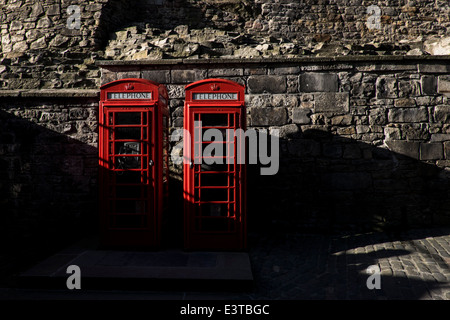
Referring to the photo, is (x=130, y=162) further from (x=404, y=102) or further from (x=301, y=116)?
(x=404, y=102)

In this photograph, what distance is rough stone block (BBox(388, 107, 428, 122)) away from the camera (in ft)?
18.4

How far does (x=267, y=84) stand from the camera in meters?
5.67

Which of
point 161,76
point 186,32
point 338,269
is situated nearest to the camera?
point 338,269

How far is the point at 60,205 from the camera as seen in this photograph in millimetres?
5680

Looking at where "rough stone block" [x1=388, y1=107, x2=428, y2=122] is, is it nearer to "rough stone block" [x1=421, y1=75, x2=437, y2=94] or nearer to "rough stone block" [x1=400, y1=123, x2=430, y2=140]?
"rough stone block" [x1=400, y1=123, x2=430, y2=140]

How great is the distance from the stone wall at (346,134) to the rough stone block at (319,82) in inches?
0.7

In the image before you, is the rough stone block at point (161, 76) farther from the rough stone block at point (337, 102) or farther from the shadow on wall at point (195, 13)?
the shadow on wall at point (195, 13)

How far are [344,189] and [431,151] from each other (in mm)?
1667

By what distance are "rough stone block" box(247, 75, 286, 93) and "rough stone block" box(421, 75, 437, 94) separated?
245cm

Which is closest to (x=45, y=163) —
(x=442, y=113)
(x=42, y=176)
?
(x=42, y=176)

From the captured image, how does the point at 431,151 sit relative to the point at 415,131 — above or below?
below

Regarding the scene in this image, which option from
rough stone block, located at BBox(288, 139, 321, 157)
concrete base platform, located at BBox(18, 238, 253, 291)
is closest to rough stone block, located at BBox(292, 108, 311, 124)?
rough stone block, located at BBox(288, 139, 321, 157)

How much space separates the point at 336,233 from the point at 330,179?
37.3 inches

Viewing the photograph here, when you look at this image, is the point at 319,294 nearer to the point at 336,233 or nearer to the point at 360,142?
the point at 336,233
